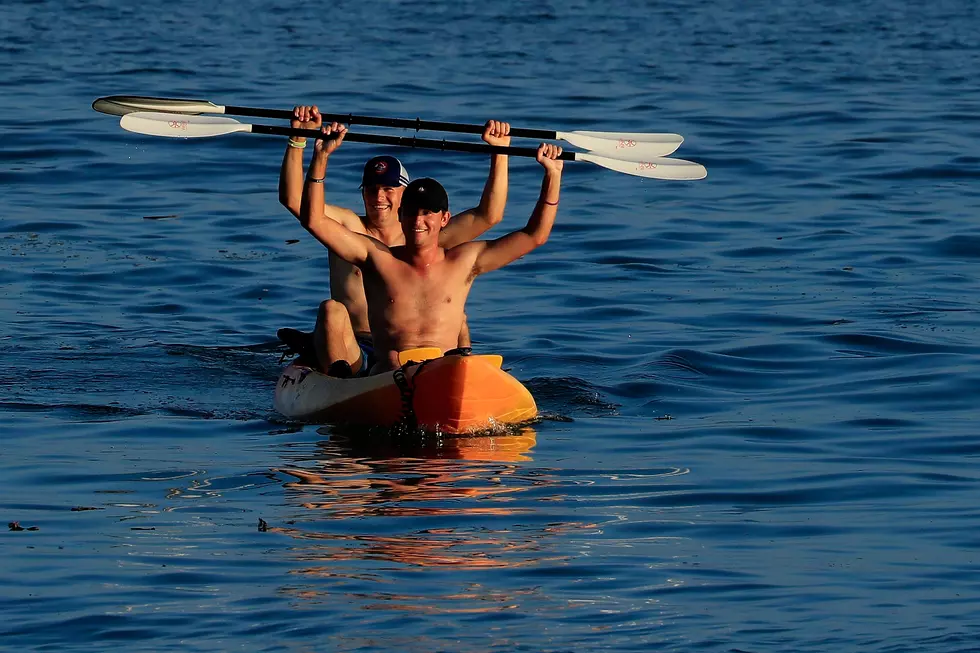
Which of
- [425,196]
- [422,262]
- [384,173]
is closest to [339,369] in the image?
[422,262]

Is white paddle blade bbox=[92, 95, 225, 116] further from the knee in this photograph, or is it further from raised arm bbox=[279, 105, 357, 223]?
the knee

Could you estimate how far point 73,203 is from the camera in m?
17.7

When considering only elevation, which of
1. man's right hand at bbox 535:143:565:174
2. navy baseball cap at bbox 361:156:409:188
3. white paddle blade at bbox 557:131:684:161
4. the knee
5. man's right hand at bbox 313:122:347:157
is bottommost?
the knee

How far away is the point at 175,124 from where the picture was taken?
36.3ft

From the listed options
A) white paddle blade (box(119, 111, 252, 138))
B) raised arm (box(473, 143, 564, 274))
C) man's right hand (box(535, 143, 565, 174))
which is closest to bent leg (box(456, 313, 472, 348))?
raised arm (box(473, 143, 564, 274))

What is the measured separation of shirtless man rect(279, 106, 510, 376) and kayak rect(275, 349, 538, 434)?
1.72 feet

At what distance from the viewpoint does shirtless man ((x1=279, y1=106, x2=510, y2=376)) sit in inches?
412

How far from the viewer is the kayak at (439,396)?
31.8 ft

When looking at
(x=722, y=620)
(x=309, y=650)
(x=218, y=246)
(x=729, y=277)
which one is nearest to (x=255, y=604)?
(x=309, y=650)

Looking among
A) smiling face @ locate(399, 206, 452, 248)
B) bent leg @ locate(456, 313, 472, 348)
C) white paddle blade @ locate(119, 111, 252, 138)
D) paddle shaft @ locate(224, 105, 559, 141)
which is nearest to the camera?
smiling face @ locate(399, 206, 452, 248)

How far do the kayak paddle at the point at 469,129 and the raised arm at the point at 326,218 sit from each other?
336 millimetres

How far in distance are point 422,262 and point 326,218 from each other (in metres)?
0.64

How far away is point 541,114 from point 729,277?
7609 mm

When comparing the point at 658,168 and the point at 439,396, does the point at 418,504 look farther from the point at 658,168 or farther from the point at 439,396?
the point at 658,168
